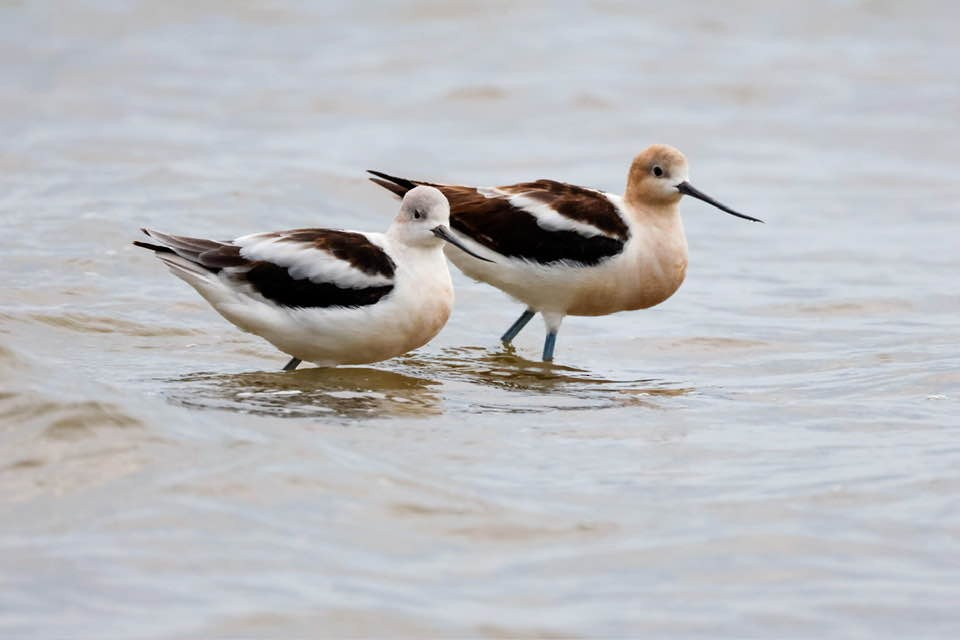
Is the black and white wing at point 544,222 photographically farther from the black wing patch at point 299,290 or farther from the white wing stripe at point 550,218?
the black wing patch at point 299,290

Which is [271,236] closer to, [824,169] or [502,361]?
[502,361]

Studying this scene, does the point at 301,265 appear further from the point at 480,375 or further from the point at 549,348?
the point at 549,348

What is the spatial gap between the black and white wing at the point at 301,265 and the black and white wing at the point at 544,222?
1489 millimetres

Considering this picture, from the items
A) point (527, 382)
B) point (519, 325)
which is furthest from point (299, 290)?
point (519, 325)

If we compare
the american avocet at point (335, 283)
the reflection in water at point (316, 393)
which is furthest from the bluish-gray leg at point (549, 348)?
the american avocet at point (335, 283)

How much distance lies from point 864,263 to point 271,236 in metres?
6.60

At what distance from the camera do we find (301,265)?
881cm

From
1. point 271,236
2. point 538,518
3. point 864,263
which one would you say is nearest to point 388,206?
point 864,263

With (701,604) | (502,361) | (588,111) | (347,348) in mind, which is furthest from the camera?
(588,111)

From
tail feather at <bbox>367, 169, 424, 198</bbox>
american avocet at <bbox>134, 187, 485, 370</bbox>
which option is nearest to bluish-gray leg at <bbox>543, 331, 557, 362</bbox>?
tail feather at <bbox>367, 169, 424, 198</bbox>

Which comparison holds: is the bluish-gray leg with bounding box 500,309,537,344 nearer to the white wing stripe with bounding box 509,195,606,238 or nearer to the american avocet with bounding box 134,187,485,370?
the white wing stripe with bounding box 509,195,606,238

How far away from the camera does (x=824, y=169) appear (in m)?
17.7

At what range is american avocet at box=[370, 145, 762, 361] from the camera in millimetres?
10156

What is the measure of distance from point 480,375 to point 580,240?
109cm
